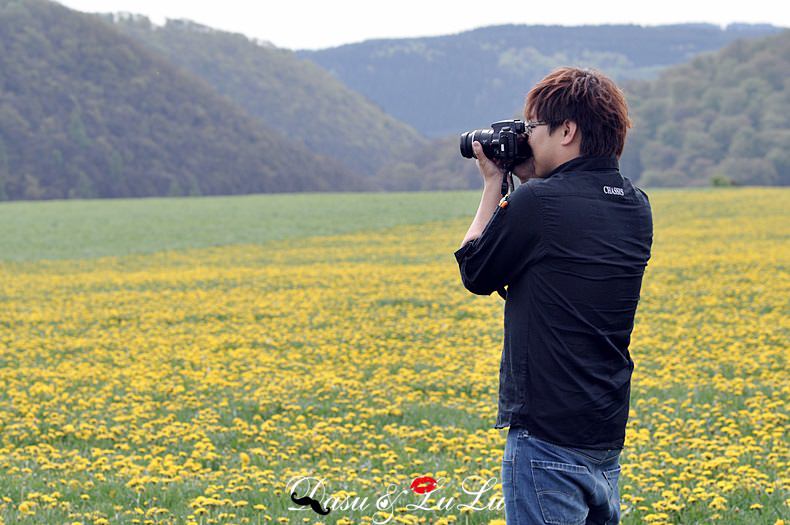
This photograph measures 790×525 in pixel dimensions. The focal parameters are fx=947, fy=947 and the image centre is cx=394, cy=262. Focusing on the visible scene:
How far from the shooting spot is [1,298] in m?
20.7

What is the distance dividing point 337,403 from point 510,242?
6.50 meters

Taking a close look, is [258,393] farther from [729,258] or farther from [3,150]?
[3,150]

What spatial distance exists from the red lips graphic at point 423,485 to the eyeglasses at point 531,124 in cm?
321

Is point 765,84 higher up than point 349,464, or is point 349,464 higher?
point 765,84

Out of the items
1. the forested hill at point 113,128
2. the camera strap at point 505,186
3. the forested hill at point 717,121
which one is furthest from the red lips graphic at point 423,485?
the forested hill at point 113,128

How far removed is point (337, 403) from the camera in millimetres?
9156

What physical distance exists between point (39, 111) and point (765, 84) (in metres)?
85.3

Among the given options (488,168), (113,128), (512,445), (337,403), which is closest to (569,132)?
(488,168)

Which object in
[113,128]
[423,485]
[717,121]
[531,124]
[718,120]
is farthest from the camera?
[113,128]

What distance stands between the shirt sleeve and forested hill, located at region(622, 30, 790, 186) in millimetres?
83237

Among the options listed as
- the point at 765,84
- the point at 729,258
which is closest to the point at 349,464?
the point at 729,258

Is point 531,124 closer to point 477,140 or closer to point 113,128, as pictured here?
point 477,140

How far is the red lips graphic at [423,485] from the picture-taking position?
5762 millimetres

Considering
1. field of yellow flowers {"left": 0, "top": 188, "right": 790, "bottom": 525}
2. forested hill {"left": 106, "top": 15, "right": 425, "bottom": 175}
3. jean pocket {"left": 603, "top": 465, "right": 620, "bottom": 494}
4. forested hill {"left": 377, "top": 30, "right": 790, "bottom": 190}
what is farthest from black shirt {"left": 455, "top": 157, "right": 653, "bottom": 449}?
forested hill {"left": 106, "top": 15, "right": 425, "bottom": 175}
